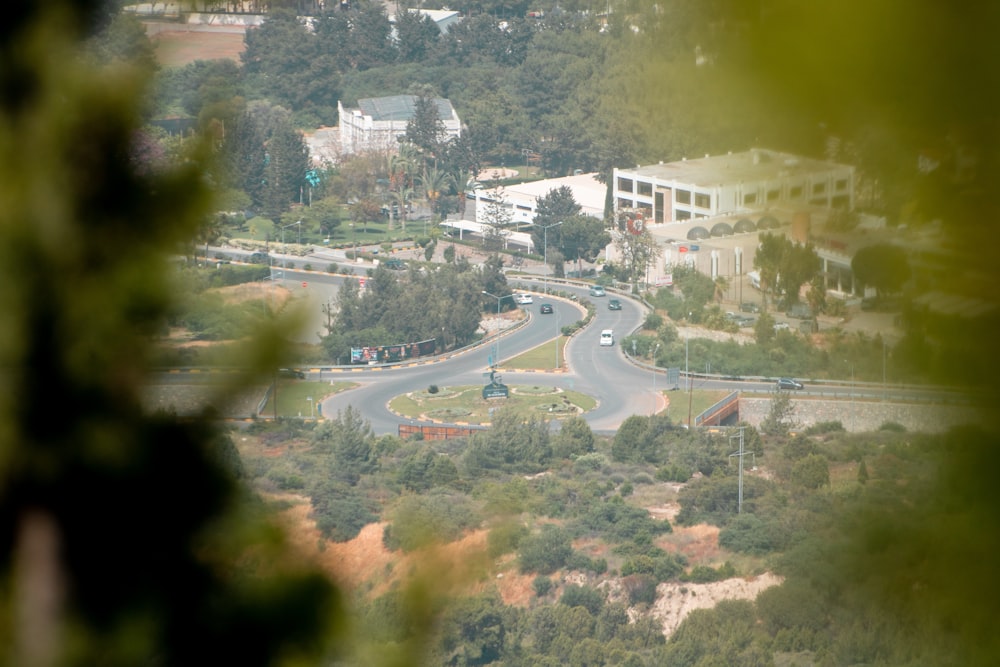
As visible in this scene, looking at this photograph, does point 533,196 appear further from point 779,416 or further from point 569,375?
point 779,416

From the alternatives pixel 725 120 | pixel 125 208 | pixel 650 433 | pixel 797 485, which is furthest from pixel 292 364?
pixel 650 433

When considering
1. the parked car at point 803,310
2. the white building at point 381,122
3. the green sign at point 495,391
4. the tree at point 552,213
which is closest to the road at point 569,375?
Result: the green sign at point 495,391

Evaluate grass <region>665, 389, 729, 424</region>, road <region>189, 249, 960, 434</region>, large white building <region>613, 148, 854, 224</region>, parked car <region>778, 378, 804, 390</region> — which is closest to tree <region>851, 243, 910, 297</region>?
large white building <region>613, 148, 854, 224</region>

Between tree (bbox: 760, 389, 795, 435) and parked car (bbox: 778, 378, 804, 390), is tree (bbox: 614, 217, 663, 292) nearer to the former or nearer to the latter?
parked car (bbox: 778, 378, 804, 390)

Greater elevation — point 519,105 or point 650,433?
point 519,105

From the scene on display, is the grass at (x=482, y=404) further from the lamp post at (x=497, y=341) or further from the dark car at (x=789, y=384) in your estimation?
the dark car at (x=789, y=384)

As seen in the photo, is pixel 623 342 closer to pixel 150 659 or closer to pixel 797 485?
pixel 797 485

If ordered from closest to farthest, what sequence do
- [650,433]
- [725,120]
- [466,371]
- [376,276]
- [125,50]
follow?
[725,120]
[125,50]
[650,433]
[466,371]
[376,276]
